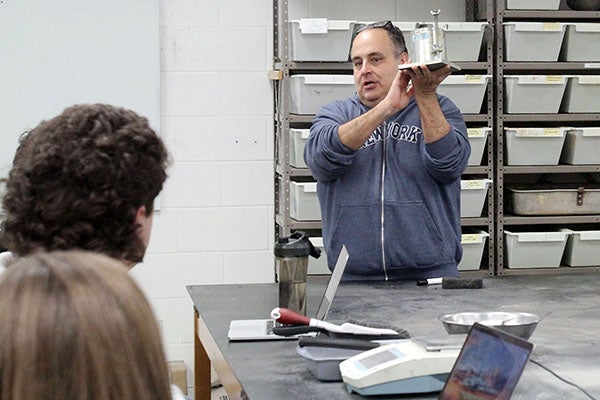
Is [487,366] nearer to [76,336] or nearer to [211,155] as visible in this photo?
[76,336]

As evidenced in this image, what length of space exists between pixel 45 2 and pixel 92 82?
1.30 feet

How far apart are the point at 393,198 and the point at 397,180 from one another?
0.06 m

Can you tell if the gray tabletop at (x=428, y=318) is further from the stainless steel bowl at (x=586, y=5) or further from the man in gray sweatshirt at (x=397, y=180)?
the stainless steel bowl at (x=586, y=5)

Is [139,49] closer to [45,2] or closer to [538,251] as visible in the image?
[45,2]

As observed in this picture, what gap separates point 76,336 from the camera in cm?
81

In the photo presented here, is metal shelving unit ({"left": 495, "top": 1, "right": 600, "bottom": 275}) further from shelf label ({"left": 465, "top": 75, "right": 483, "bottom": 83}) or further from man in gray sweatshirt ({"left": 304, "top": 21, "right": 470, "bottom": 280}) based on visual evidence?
man in gray sweatshirt ({"left": 304, "top": 21, "right": 470, "bottom": 280})

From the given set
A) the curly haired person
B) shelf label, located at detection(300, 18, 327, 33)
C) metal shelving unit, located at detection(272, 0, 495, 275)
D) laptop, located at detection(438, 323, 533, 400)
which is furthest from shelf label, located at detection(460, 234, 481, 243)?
the curly haired person

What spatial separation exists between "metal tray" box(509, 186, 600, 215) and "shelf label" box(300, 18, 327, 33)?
1187mm

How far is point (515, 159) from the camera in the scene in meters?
4.27

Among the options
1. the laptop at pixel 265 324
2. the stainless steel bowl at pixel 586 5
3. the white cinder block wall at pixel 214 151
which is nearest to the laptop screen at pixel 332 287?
the laptop at pixel 265 324

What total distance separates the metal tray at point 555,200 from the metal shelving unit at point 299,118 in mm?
152

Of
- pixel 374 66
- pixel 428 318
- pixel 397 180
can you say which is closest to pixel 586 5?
pixel 374 66

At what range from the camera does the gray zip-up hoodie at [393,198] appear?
2.97 meters

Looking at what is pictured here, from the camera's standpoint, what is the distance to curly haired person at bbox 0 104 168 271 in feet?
5.17
